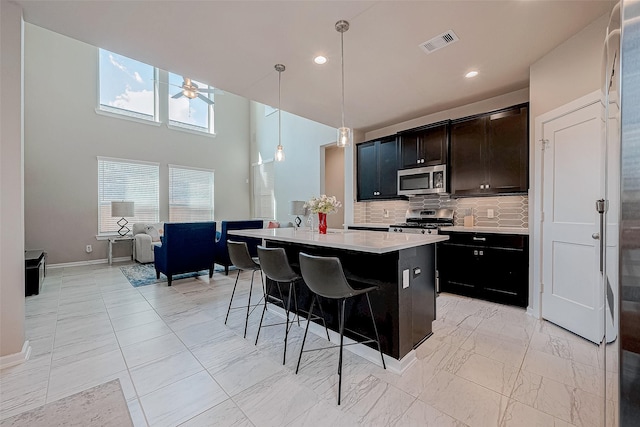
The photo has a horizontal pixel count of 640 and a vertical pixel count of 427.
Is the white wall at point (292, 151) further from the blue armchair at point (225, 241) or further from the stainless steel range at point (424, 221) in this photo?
the stainless steel range at point (424, 221)

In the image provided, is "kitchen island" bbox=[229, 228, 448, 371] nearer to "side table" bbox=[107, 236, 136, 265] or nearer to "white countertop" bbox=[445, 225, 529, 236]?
"white countertop" bbox=[445, 225, 529, 236]

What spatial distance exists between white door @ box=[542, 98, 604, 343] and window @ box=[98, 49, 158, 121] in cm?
740

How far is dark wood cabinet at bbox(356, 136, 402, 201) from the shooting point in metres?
4.38

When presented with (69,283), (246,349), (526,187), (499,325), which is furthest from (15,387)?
(526,187)

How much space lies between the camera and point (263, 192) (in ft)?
26.6

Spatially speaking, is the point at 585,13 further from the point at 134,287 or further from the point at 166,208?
the point at 166,208

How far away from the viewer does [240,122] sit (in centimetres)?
830

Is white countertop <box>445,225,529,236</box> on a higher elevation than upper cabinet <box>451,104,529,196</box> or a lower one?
lower

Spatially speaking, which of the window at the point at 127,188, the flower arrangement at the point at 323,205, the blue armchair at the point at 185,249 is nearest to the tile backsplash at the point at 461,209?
the flower arrangement at the point at 323,205

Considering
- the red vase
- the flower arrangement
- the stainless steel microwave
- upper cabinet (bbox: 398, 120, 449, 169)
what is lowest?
the red vase

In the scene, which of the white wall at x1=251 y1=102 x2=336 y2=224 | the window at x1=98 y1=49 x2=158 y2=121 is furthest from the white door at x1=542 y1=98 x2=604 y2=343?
the window at x1=98 y1=49 x2=158 y2=121

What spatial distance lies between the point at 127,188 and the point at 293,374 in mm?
6428

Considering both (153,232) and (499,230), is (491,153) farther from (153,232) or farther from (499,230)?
(153,232)

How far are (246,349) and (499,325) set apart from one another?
2.42m
